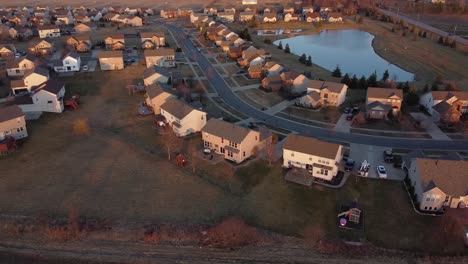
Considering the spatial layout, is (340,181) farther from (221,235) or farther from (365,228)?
(221,235)

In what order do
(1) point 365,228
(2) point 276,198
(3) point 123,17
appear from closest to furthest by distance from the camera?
1. (1) point 365,228
2. (2) point 276,198
3. (3) point 123,17

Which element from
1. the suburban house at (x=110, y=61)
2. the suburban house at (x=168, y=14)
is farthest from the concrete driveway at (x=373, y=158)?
the suburban house at (x=168, y=14)

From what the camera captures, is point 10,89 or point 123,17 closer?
point 10,89

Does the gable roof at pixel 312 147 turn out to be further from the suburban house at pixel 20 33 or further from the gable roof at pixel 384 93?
the suburban house at pixel 20 33

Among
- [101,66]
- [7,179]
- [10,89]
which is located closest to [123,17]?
[101,66]

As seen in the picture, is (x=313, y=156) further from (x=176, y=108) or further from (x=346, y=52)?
(x=346, y=52)

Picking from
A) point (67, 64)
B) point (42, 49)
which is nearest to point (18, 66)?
point (67, 64)
